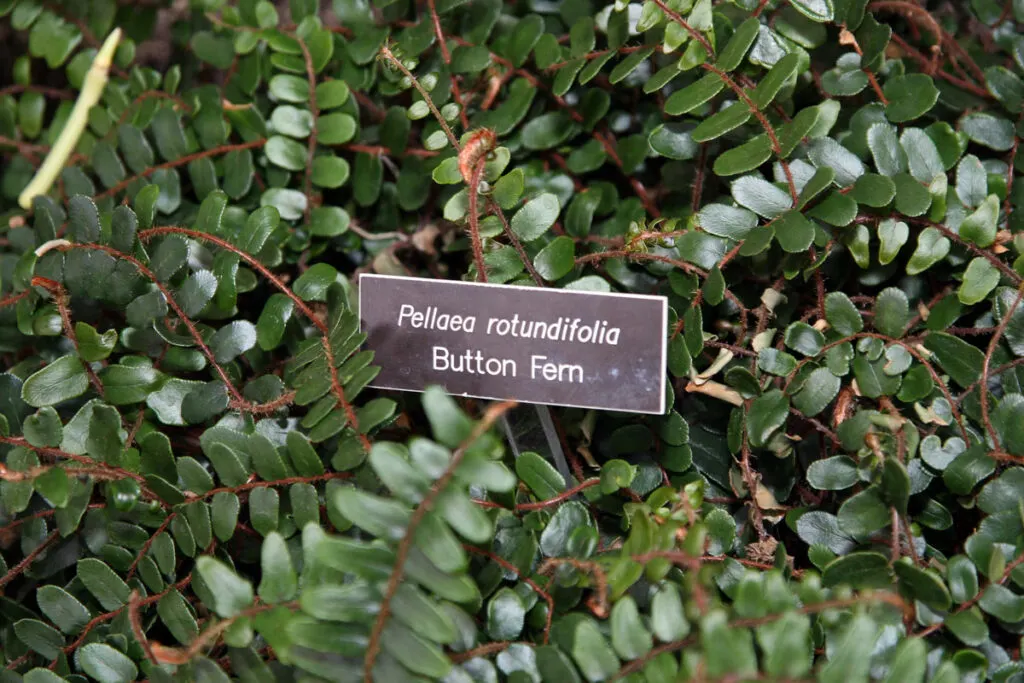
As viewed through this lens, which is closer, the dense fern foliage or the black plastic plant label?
the dense fern foliage

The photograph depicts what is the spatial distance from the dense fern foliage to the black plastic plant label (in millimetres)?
37

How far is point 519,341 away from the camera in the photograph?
1.07m

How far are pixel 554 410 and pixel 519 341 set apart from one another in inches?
9.0

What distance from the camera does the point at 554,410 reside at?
4.14 ft

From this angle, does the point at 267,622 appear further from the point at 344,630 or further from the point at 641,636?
the point at 641,636

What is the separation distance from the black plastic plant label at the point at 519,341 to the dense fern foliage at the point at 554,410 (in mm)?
37

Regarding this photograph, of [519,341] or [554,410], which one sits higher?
[519,341]

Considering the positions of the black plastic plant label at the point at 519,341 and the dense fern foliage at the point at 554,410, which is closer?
the dense fern foliage at the point at 554,410

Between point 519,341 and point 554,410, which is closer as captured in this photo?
point 519,341

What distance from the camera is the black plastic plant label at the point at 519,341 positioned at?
1030mm

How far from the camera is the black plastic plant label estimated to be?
1030mm

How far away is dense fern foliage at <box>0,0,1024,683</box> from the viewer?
87cm

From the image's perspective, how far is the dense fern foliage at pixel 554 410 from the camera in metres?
0.87

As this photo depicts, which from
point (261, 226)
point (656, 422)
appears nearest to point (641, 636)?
point (656, 422)
